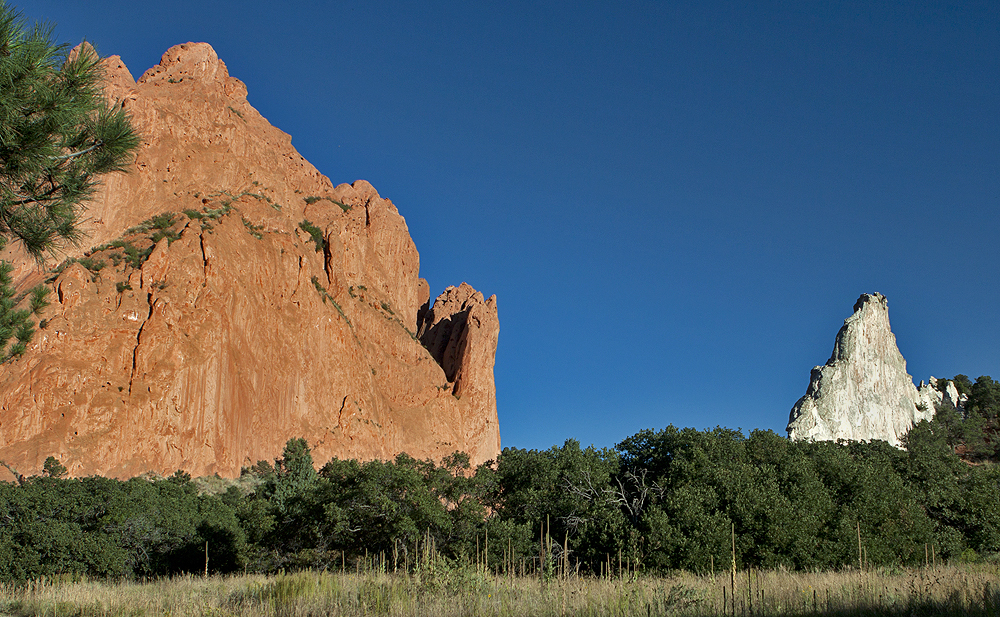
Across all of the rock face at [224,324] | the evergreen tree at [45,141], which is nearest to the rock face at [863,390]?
the rock face at [224,324]

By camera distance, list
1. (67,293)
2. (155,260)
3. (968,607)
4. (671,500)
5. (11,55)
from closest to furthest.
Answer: (11,55) < (968,607) < (671,500) < (67,293) < (155,260)

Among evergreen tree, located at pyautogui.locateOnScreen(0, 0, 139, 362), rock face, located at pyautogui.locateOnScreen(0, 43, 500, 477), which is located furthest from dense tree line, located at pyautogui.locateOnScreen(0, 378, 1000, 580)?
rock face, located at pyautogui.locateOnScreen(0, 43, 500, 477)

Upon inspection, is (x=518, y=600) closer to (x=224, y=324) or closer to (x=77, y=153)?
(x=77, y=153)

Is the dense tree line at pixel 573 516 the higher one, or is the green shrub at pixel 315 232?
the green shrub at pixel 315 232

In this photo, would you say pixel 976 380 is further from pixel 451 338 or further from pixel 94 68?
pixel 94 68

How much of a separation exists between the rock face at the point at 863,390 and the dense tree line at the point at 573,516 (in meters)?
43.9

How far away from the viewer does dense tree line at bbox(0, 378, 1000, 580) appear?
2286 centimetres

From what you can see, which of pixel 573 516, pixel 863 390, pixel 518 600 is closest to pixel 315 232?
pixel 573 516

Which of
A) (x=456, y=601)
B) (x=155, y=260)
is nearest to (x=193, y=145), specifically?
(x=155, y=260)

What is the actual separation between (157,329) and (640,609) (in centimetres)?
5289

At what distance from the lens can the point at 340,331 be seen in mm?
71125

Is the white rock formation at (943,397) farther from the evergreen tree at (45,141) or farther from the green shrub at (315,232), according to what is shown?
the evergreen tree at (45,141)

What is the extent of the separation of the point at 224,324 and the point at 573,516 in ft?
142

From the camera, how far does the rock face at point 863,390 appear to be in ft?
243
